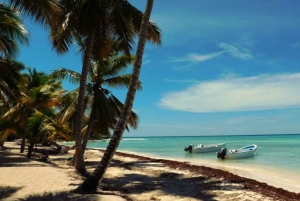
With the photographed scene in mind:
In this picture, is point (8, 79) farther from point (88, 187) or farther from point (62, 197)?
Answer: point (62, 197)

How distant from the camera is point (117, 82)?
733 inches

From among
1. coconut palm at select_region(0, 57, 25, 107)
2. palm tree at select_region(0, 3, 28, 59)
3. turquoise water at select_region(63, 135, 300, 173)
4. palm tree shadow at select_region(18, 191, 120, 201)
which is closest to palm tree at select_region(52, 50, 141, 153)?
coconut palm at select_region(0, 57, 25, 107)

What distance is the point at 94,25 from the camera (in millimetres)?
12391

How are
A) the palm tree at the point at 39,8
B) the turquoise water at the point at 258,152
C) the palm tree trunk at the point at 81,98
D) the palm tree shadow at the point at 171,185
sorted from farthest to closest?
the turquoise water at the point at 258,152, the palm tree trunk at the point at 81,98, the palm tree shadow at the point at 171,185, the palm tree at the point at 39,8

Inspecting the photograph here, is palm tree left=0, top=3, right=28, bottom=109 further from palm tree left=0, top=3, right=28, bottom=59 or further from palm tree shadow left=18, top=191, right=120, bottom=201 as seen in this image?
palm tree shadow left=18, top=191, right=120, bottom=201

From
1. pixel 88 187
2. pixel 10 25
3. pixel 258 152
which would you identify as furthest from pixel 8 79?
pixel 258 152

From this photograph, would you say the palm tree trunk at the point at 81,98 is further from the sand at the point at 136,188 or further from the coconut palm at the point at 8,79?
the coconut palm at the point at 8,79

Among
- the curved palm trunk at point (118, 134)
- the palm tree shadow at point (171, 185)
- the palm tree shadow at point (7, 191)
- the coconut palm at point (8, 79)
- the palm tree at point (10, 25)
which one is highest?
the palm tree at point (10, 25)

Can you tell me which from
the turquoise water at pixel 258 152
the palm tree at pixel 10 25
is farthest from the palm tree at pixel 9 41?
the turquoise water at pixel 258 152

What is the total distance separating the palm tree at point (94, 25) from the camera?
12.2 metres

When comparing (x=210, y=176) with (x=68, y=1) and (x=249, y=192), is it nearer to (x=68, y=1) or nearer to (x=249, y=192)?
(x=249, y=192)

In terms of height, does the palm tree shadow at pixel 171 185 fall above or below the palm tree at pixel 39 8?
below

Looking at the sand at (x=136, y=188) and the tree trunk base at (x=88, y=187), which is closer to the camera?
the sand at (x=136, y=188)

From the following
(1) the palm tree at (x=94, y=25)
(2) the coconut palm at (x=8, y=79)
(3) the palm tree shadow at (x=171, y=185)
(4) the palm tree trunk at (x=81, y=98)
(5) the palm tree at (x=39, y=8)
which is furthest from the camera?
(2) the coconut palm at (x=8, y=79)
